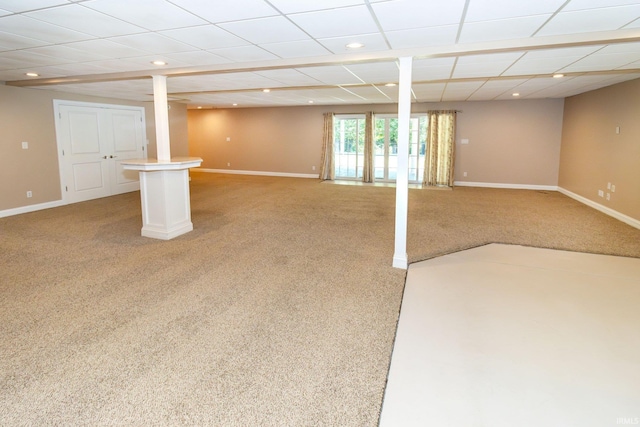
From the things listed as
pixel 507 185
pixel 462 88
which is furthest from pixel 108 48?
pixel 507 185

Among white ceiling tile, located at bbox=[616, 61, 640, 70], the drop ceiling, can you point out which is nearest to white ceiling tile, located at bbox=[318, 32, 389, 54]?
the drop ceiling

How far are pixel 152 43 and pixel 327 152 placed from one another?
7.90 metres

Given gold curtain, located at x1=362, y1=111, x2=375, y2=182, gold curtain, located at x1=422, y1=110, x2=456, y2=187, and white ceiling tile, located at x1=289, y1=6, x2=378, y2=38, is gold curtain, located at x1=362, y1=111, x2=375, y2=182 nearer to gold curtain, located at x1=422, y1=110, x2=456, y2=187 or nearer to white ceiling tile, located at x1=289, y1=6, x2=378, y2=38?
gold curtain, located at x1=422, y1=110, x2=456, y2=187

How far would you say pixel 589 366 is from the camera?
7.57 feet

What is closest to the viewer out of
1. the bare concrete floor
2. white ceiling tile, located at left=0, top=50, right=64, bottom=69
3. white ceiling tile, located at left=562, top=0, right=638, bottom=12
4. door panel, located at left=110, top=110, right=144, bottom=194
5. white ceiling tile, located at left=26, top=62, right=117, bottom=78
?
the bare concrete floor

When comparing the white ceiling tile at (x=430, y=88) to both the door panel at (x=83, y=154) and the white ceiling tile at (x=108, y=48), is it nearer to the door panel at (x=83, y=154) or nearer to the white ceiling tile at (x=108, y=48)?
the white ceiling tile at (x=108, y=48)

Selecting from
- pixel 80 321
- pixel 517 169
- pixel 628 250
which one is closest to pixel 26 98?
pixel 80 321

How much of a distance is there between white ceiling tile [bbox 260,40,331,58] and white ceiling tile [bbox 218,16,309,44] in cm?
14

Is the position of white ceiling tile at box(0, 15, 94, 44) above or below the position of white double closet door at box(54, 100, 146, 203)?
above

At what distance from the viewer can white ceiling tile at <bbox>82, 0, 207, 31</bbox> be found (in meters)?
2.66

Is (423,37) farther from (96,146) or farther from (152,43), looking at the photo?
(96,146)

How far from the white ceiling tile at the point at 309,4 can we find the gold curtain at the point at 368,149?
27.2 feet

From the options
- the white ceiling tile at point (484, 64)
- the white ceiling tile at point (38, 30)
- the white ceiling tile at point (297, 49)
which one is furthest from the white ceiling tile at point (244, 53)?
the white ceiling tile at point (484, 64)

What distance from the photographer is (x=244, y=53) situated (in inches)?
164
